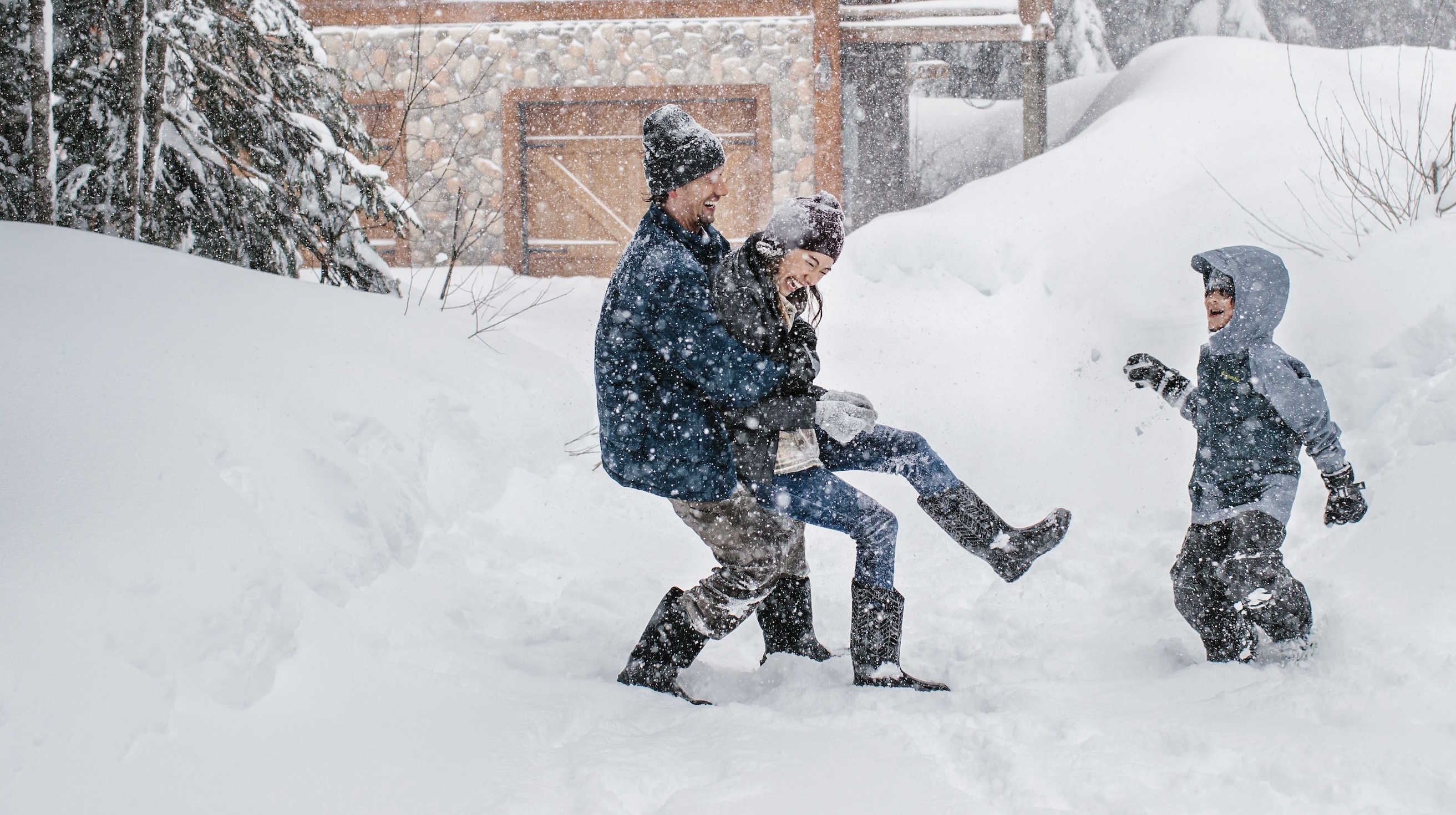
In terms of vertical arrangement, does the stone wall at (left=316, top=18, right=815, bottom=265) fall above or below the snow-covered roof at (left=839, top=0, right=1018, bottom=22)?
below

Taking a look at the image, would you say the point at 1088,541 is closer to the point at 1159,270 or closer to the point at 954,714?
the point at 954,714

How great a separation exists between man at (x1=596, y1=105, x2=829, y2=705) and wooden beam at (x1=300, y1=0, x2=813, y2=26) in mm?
8482

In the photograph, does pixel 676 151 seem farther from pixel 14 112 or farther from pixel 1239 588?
pixel 14 112

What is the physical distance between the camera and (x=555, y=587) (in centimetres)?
416

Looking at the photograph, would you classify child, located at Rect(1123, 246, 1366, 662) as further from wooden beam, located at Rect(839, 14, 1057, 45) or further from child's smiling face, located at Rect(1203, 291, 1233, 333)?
wooden beam, located at Rect(839, 14, 1057, 45)

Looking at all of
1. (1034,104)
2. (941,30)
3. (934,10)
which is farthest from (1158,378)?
(1034,104)

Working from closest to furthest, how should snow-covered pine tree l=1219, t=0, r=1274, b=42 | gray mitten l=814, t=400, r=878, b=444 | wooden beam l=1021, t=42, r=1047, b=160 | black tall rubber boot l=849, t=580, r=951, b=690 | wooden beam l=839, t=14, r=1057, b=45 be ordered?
gray mitten l=814, t=400, r=878, b=444
black tall rubber boot l=849, t=580, r=951, b=690
wooden beam l=839, t=14, r=1057, b=45
wooden beam l=1021, t=42, r=1047, b=160
snow-covered pine tree l=1219, t=0, r=1274, b=42

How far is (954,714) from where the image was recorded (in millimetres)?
2771

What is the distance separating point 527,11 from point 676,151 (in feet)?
29.7

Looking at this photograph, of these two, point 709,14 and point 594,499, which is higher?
point 709,14

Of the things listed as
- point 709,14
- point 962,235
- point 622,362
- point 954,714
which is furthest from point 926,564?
point 709,14

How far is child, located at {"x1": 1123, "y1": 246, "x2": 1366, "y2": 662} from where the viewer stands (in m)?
3.12

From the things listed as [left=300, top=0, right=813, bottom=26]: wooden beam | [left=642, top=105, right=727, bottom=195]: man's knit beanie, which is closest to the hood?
[left=642, top=105, right=727, bottom=195]: man's knit beanie

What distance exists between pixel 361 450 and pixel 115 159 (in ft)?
9.75
